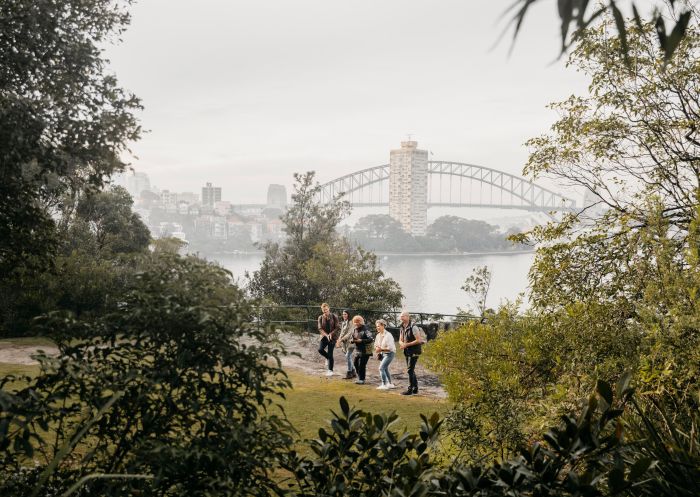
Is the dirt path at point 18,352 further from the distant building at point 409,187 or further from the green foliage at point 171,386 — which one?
the distant building at point 409,187

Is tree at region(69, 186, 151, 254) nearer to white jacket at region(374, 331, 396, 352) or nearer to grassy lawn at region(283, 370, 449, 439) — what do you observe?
grassy lawn at region(283, 370, 449, 439)

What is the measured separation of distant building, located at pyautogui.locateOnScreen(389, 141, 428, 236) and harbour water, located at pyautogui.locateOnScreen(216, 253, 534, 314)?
10228 millimetres

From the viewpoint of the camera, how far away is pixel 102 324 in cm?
291

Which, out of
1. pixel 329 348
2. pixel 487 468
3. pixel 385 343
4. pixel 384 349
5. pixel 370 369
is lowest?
pixel 370 369

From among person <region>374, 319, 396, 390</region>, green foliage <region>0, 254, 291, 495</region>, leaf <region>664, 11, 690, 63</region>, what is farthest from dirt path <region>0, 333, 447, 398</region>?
leaf <region>664, 11, 690, 63</region>

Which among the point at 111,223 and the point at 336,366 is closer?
the point at 336,366

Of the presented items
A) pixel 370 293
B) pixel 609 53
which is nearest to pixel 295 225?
pixel 370 293

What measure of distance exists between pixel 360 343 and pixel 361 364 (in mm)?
503

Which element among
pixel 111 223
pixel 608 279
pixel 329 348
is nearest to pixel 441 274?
pixel 111 223

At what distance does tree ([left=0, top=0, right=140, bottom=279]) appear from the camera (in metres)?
6.60

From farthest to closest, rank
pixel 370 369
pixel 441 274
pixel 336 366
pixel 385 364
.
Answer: pixel 441 274, pixel 336 366, pixel 370 369, pixel 385 364

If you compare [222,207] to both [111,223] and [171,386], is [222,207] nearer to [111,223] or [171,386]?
[111,223]

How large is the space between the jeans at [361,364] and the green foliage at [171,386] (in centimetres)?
793

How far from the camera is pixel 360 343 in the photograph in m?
10.6
